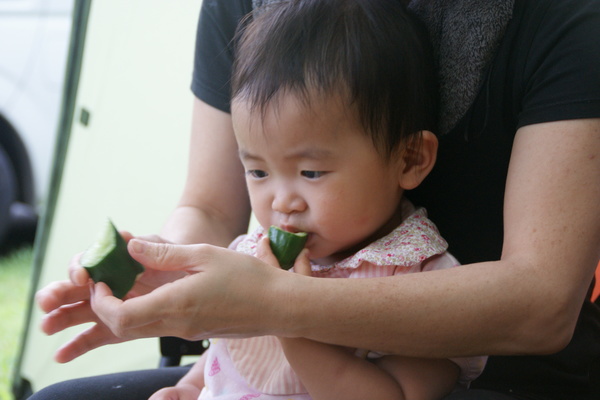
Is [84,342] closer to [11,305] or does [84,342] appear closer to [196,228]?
[196,228]

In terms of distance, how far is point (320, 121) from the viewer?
3.94 feet

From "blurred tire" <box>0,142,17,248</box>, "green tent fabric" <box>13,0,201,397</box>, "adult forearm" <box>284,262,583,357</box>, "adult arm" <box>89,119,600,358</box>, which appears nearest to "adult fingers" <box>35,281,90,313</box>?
"adult arm" <box>89,119,600,358</box>

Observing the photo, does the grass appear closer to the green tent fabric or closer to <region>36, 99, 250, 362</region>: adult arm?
the green tent fabric

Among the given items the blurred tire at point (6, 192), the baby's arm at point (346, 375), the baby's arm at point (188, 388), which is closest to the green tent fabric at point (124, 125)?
the baby's arm at point (188, 388)

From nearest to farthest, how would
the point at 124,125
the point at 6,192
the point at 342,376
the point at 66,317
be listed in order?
1. the point at 342,376
2. the point at 66,317
3. the point at 124,125
4. the point at 6,192

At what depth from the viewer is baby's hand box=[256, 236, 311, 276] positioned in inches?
47.7

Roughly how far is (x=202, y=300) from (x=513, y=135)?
1.92ft

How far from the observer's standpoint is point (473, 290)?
1132mm

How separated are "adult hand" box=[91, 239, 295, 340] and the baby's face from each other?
163 mm

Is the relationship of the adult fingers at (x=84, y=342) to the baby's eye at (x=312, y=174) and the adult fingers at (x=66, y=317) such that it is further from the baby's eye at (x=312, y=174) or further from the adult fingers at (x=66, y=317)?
the baby's eye at (x=312, y=174)

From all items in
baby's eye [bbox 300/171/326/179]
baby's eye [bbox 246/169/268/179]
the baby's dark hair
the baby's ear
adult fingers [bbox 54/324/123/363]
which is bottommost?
adult fingers [bbox 54/324/123/363]

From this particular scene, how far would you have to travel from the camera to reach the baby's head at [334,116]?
3.97 ft

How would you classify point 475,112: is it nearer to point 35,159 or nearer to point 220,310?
→ point 220,310

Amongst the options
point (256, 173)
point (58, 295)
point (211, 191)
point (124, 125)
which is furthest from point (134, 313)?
point (124, 125)
